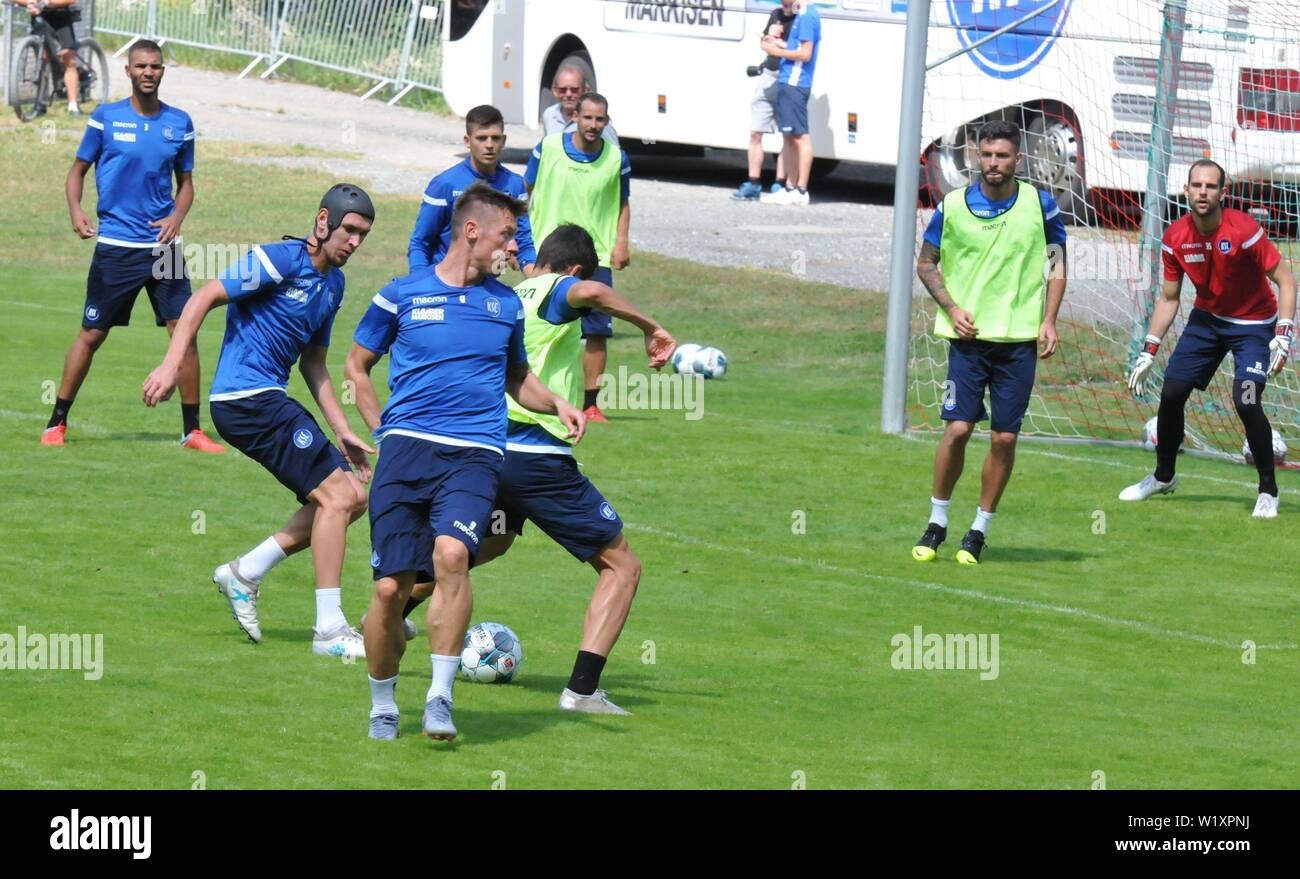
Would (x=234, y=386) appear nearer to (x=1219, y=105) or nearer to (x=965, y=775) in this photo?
(x=965, y=775)

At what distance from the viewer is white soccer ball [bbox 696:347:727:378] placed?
705 inches

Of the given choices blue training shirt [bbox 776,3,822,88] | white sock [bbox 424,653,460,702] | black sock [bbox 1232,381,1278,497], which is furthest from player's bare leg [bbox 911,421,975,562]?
blue training shirt [bbox 776,3,822,88]

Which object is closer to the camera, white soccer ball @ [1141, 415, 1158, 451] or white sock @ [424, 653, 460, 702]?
white sock @ [424, 653, 460, 702]

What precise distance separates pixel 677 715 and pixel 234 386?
263 centimetres

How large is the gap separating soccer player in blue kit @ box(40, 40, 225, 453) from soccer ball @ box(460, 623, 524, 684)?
548 cm

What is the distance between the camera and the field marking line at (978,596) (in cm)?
1042

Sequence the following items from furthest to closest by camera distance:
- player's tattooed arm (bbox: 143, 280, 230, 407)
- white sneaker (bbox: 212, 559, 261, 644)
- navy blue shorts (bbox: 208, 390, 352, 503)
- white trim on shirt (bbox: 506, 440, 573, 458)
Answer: navy blue shorts (bbox: 208, 390, 352, 503)
white sneaker (bbox: 212, 559, 261, 644)
player's tattooed arm (bbox: 143, 280, 230, 407)
white trim on shirt (bbox: 506, 440, 573, 458)

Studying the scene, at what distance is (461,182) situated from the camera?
533 inches

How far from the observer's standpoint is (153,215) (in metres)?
14.0

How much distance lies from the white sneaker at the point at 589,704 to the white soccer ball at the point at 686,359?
9532 millimetres

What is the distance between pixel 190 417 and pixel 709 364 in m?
5.31

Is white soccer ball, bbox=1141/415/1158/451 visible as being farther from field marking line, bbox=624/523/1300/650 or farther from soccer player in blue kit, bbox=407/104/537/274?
soccer player in blue kit, bbox=407/104/537/274

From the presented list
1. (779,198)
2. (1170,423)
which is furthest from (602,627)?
(779,198)

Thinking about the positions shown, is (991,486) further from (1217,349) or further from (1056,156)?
(1056,156)
